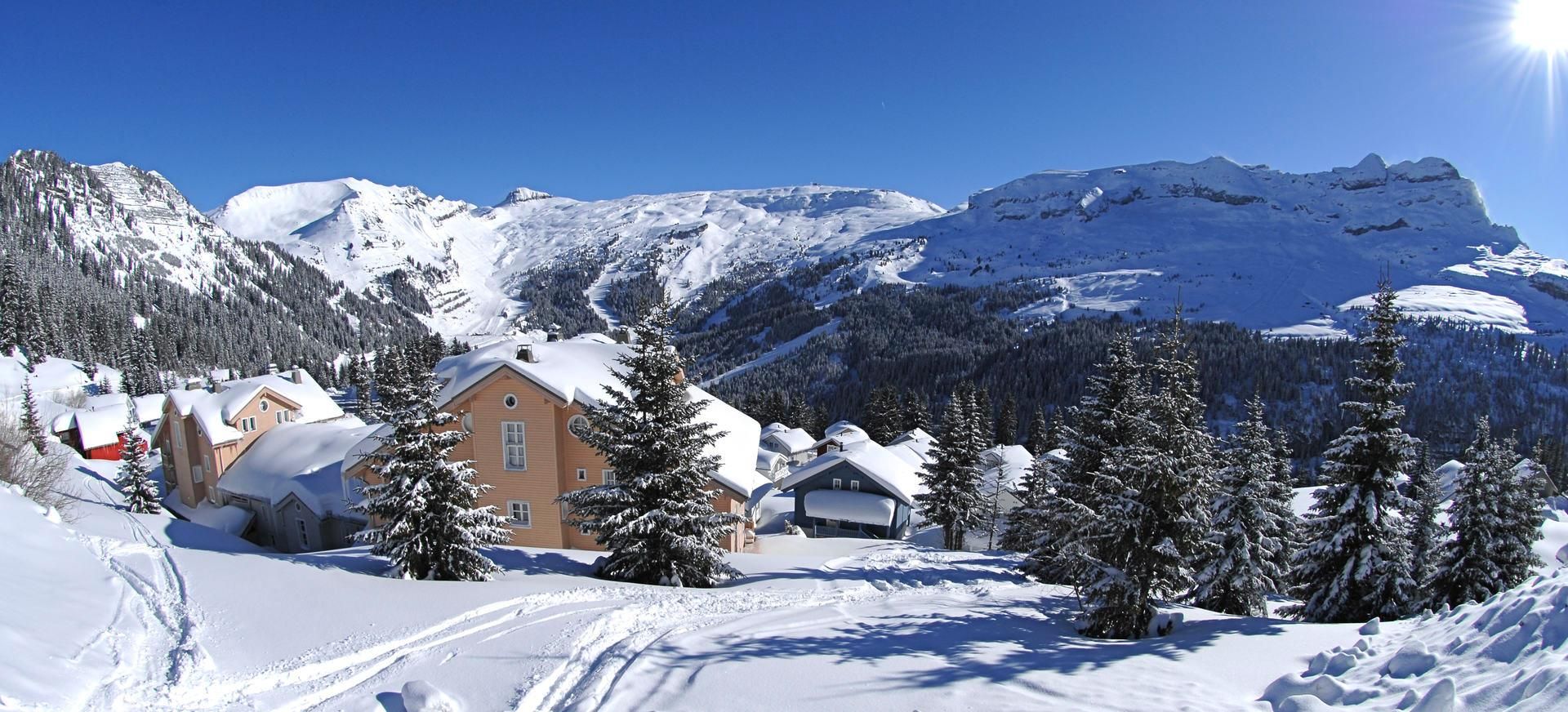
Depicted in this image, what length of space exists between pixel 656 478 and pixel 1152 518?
11.6m

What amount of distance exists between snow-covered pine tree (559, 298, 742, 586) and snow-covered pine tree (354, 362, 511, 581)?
2.97 meters

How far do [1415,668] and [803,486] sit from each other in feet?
116

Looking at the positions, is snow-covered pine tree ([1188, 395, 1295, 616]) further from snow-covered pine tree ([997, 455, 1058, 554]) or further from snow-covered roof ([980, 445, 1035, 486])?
snow-covered roof ([980, 445, 1035, 486])

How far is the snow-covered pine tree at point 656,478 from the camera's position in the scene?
1719cm

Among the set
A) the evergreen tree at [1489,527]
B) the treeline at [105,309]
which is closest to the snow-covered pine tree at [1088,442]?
the evergreen tree at [1489,527]

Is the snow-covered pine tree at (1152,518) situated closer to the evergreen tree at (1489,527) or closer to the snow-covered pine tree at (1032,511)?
the snow-covered pine tree at (1032,511)

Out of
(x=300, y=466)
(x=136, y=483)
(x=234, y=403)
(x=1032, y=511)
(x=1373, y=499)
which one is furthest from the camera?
(x=234, y=403)

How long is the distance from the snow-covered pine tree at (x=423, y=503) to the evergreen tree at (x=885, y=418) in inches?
2427

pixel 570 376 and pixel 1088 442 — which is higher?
pixel 570 376

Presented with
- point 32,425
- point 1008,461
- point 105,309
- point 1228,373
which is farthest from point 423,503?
point 105,309

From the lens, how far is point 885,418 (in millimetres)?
77000

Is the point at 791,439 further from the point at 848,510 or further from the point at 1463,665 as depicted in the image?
the point at 1463,665

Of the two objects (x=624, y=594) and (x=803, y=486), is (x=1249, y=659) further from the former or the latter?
(x=803, y=486)

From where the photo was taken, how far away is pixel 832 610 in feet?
45.0
